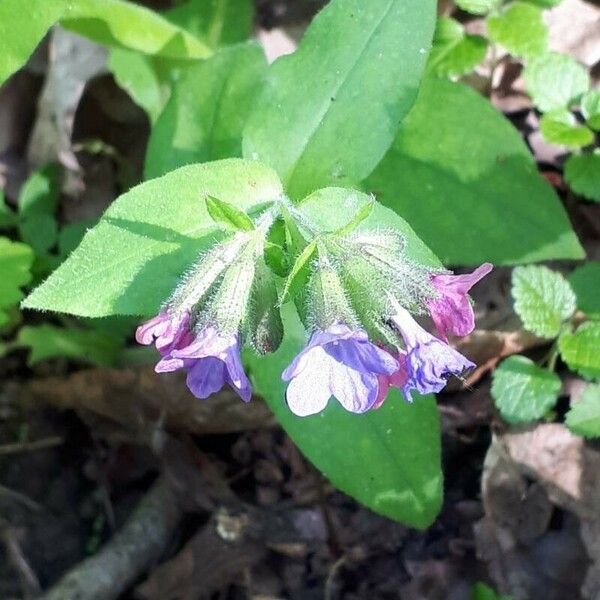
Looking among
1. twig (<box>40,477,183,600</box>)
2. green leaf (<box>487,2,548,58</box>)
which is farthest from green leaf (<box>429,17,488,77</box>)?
twig (<box>40,477,183,600</box>)

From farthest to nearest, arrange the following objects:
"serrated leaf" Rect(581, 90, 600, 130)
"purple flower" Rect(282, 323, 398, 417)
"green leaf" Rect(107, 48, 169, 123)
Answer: "green leaf" Rect(107, 48, 169, 123)
"serrated leaf" Rect(581, 90, 600, 130)
"purple flower" Rect(282, 323, 398, 417)

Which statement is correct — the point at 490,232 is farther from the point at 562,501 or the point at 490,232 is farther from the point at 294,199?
the point at 562,501

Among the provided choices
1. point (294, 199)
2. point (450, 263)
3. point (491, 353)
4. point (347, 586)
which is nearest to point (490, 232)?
point (450, 263)

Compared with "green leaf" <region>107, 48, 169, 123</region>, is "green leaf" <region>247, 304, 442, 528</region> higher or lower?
lower

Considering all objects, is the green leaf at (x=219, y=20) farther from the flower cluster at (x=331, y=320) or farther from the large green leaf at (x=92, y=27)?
the flower cluster at (x=331, y=320)

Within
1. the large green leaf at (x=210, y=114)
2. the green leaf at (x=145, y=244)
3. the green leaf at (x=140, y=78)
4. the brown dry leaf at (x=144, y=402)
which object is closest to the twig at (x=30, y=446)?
the brown dry leaf at (x=144, y=402)

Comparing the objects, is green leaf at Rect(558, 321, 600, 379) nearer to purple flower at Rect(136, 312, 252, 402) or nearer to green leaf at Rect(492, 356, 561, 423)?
green leaf at Rect(492, 356, 561, 423)
